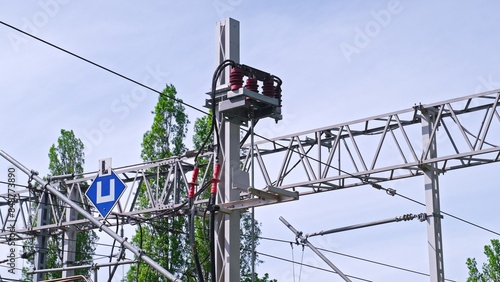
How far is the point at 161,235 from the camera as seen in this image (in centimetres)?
3344

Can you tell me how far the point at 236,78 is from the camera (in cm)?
1329

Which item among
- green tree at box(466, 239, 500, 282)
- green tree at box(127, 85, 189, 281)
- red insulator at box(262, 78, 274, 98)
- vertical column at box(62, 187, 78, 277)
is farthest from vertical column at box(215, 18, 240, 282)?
green tree at box(466, 239, 500, 282)

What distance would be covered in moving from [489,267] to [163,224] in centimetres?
2012

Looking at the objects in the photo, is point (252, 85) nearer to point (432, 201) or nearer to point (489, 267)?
point (432, 201)

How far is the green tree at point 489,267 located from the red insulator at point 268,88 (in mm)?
35172

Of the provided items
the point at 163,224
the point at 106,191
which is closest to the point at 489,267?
the point at 163,224

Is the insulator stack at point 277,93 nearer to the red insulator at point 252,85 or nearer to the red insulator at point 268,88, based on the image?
the red insulator at point 268,88

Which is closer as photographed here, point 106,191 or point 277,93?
point 277,93

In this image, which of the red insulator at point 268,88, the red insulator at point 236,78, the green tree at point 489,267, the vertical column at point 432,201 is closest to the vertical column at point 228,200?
the red insulator at point 236,78

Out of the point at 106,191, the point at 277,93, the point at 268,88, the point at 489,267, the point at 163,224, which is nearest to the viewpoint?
the point at 268,88

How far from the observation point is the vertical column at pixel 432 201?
19.0m

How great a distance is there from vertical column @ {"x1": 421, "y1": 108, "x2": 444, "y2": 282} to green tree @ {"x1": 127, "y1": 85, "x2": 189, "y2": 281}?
45.5ft

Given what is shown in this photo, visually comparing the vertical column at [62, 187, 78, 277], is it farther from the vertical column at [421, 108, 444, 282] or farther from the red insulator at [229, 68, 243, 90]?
the red insulator at [229, 68, 243, 90]

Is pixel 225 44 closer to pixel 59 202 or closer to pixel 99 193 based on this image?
pixel 99 193
